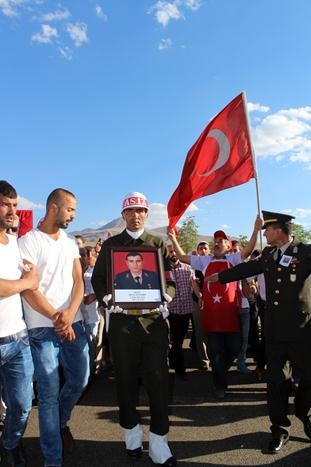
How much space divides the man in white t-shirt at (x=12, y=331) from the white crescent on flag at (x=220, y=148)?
146 inches

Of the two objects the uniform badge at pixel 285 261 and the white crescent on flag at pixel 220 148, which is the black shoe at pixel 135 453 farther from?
the white crescent on flag at pixel 220 148

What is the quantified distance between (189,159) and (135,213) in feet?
9.78

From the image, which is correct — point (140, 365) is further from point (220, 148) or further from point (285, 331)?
point (220, 148)

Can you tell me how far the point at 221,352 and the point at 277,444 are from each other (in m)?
2.18

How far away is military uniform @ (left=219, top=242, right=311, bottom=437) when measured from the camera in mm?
4328

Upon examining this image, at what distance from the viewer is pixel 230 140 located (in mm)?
6758

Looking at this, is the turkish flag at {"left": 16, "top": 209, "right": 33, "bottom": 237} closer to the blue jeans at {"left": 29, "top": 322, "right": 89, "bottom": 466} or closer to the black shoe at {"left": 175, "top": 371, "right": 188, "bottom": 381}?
the black shoe at {"left": 175, "top": 371, "right": 188, "bottom": 381}

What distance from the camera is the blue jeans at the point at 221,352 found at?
250 inches

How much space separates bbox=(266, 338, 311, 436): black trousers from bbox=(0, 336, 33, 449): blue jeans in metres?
2.39

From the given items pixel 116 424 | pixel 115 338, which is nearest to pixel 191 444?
pixel 116 424

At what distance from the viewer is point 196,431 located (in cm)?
488

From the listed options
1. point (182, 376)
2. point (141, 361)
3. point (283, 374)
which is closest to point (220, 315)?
point (182, 376)

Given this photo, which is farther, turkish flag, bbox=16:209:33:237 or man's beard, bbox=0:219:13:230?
turkish flag, bbox=16:209:33:237

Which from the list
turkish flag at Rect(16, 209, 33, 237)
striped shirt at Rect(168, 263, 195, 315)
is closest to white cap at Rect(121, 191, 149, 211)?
striped shirt at Rect(168, 263, 195, 315)
